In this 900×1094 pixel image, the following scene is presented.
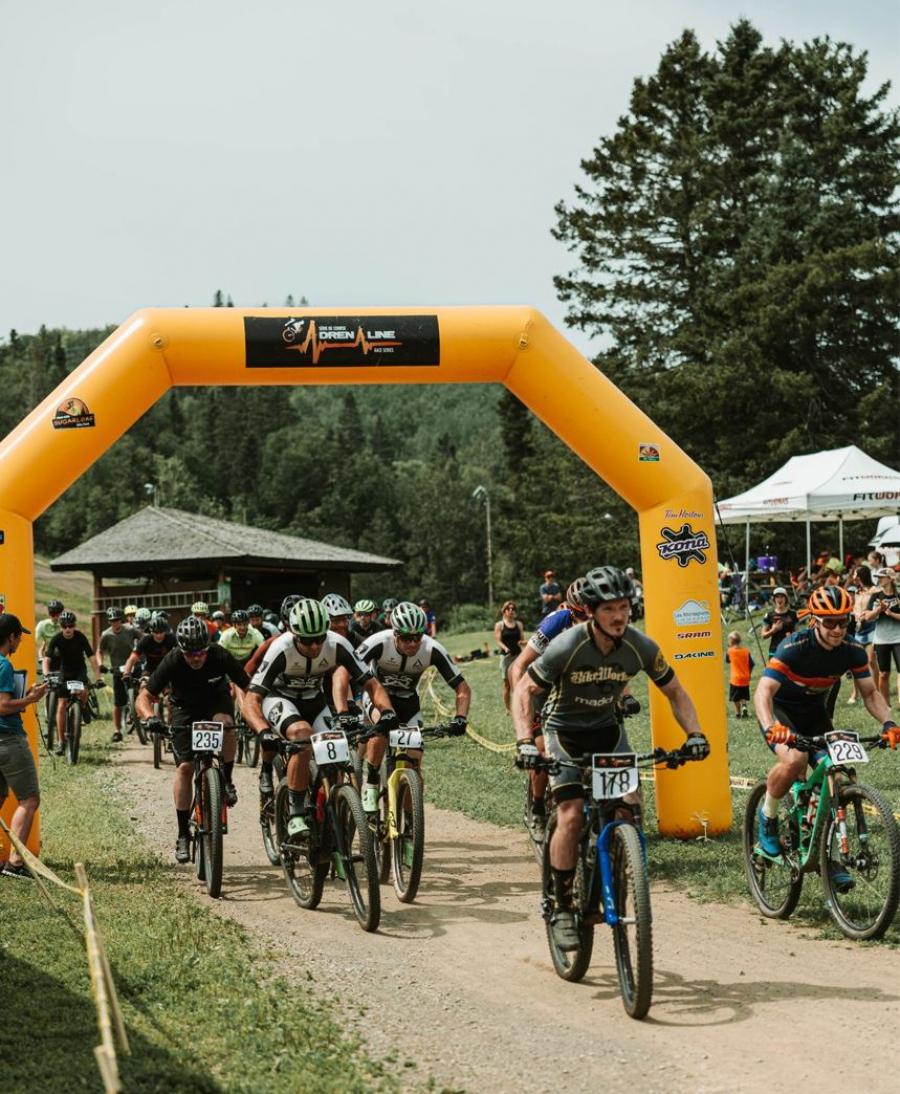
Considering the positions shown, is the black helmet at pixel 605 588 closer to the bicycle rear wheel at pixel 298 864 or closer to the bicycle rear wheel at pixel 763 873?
the bicycle rear wheel at pixel 763 873

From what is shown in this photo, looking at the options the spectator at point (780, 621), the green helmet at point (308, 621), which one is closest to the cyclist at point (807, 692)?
the green helmet at point (308, 621)

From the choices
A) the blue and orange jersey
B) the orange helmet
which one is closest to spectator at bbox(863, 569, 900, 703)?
the blue and orange jersey

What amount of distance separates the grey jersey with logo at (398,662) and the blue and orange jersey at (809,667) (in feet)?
10.3

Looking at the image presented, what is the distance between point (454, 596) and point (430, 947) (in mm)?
105696

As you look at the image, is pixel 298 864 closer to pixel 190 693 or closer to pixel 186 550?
pixel 190 693

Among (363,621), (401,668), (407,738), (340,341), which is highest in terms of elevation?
(340,341)

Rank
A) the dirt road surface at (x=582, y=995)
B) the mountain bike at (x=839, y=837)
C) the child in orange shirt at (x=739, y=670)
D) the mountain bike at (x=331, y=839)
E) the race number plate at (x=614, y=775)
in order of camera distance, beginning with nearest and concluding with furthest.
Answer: the dirt road surface at (x=582, y=995), the race number plate at (x=614, y=775), the mountain bike at (x=839, y=837), the mountain bike at (x=331, y=839), the child in orange shirt at (x=739, y=670)

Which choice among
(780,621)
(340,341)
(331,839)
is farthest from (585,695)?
(780,621)

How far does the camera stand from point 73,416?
1079 centimetres

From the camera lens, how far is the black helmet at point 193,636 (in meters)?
10.1

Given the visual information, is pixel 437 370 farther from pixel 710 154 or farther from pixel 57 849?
pixel 710 154

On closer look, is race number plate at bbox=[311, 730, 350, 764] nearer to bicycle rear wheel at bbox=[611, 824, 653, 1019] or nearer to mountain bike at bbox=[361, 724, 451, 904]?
mountain bike at bbox=[361, 724, 451, 904]

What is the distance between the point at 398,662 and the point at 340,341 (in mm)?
2707

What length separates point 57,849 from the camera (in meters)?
11.5
